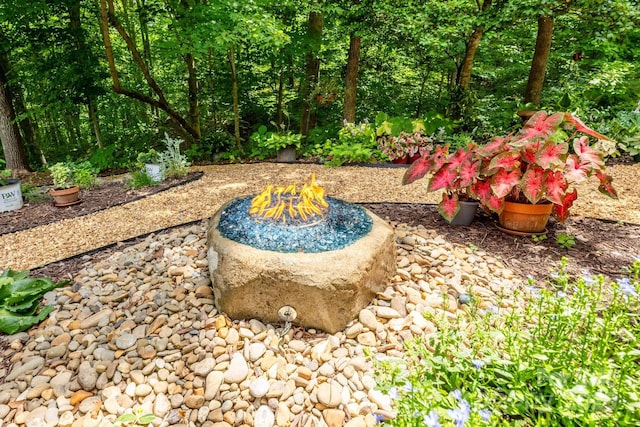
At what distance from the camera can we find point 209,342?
5.27 ft

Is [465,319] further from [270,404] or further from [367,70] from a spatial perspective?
[367,70]

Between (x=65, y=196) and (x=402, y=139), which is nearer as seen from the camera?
(x=65, y=196)

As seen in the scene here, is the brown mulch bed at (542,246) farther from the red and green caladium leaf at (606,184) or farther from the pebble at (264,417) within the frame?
the pebble at (264,417)

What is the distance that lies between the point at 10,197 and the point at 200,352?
11.5 feet

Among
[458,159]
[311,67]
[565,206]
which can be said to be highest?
[311,67]

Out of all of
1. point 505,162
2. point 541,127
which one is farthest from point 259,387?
point 541,127

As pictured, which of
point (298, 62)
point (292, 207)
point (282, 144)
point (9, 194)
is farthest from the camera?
point (298, 62)

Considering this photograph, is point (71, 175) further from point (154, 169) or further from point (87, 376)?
point (87, 376)

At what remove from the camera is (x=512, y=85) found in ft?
23.1

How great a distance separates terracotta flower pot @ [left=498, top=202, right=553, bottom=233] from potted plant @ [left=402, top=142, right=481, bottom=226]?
0.23m

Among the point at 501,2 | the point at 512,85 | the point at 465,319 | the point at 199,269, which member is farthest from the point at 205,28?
the point at 512,85

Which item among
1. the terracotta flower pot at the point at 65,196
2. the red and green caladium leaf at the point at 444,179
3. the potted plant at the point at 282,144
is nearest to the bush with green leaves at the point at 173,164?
the terracotta flower pot at the point at 65,196

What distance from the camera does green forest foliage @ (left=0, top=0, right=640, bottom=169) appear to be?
436 centimetres

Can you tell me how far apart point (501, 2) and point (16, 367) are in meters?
6.07
